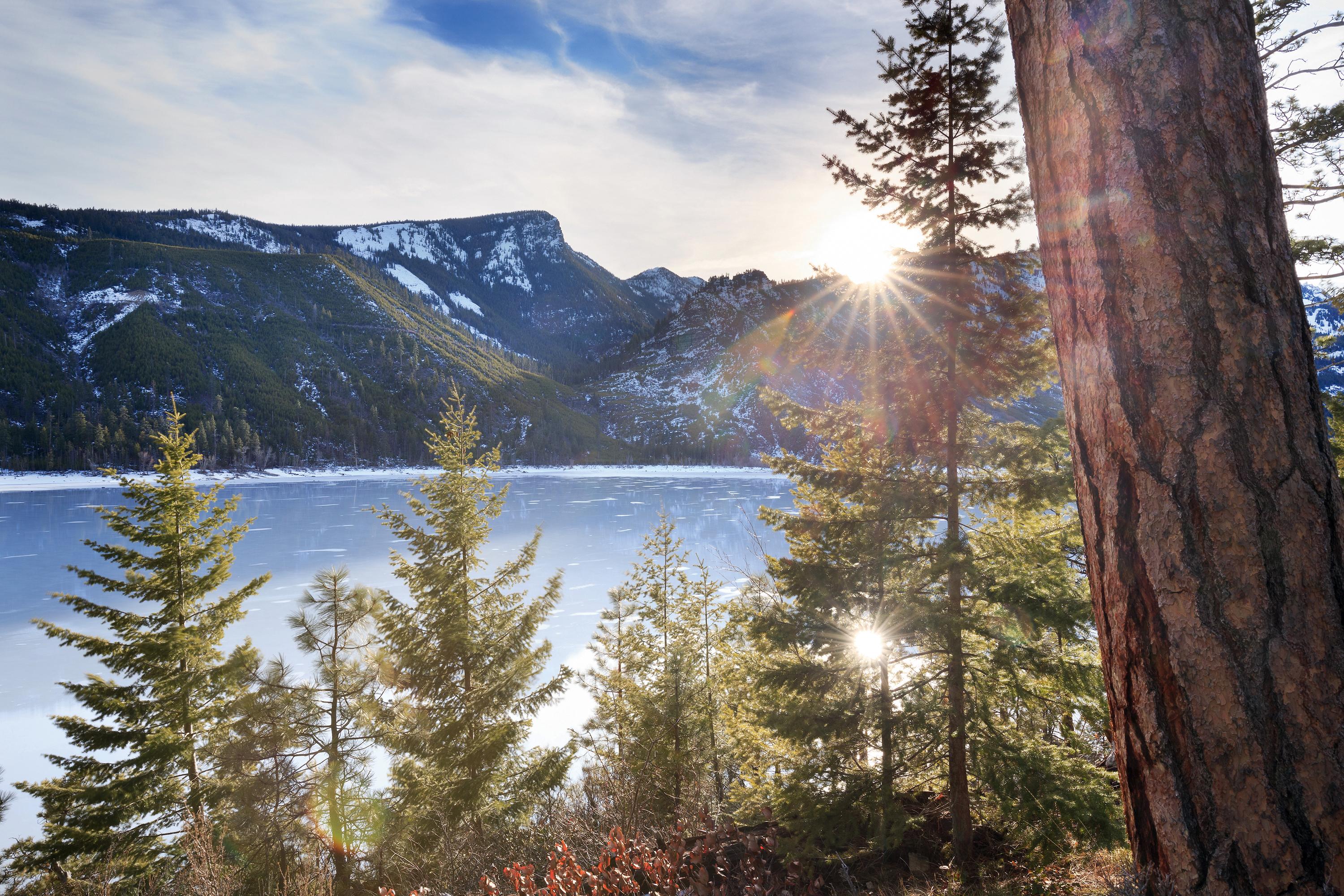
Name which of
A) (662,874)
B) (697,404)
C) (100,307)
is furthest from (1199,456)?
(100,307)

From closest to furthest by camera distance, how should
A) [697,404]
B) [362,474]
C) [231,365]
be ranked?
[362,474], [231,365], [697,404]

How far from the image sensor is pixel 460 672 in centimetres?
834

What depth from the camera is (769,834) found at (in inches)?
182

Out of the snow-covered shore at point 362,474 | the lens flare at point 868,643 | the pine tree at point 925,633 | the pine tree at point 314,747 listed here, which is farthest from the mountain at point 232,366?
the lens flare at point 868,643

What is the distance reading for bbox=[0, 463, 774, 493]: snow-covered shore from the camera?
238 ft

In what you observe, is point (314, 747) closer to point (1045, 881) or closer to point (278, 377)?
point (1045, 881)

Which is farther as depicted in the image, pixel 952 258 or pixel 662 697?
pixel 662 697

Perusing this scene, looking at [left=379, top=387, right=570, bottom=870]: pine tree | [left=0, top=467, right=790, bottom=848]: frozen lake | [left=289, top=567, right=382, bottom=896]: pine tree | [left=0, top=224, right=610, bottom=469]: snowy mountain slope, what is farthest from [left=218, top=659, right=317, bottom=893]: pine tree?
[left=0, top=224, right=610, bottom=469]: snowy mountain slope

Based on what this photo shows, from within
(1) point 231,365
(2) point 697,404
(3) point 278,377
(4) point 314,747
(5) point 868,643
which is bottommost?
(4) point 314,747

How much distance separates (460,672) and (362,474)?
99437 mm

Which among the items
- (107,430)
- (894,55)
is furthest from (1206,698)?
(107,430)

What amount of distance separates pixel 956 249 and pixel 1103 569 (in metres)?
4.05

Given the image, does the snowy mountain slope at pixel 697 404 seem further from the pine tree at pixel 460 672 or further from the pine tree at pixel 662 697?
the pine tree at pixel 460 672

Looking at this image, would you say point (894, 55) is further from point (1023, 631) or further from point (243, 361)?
point (243, 361)
